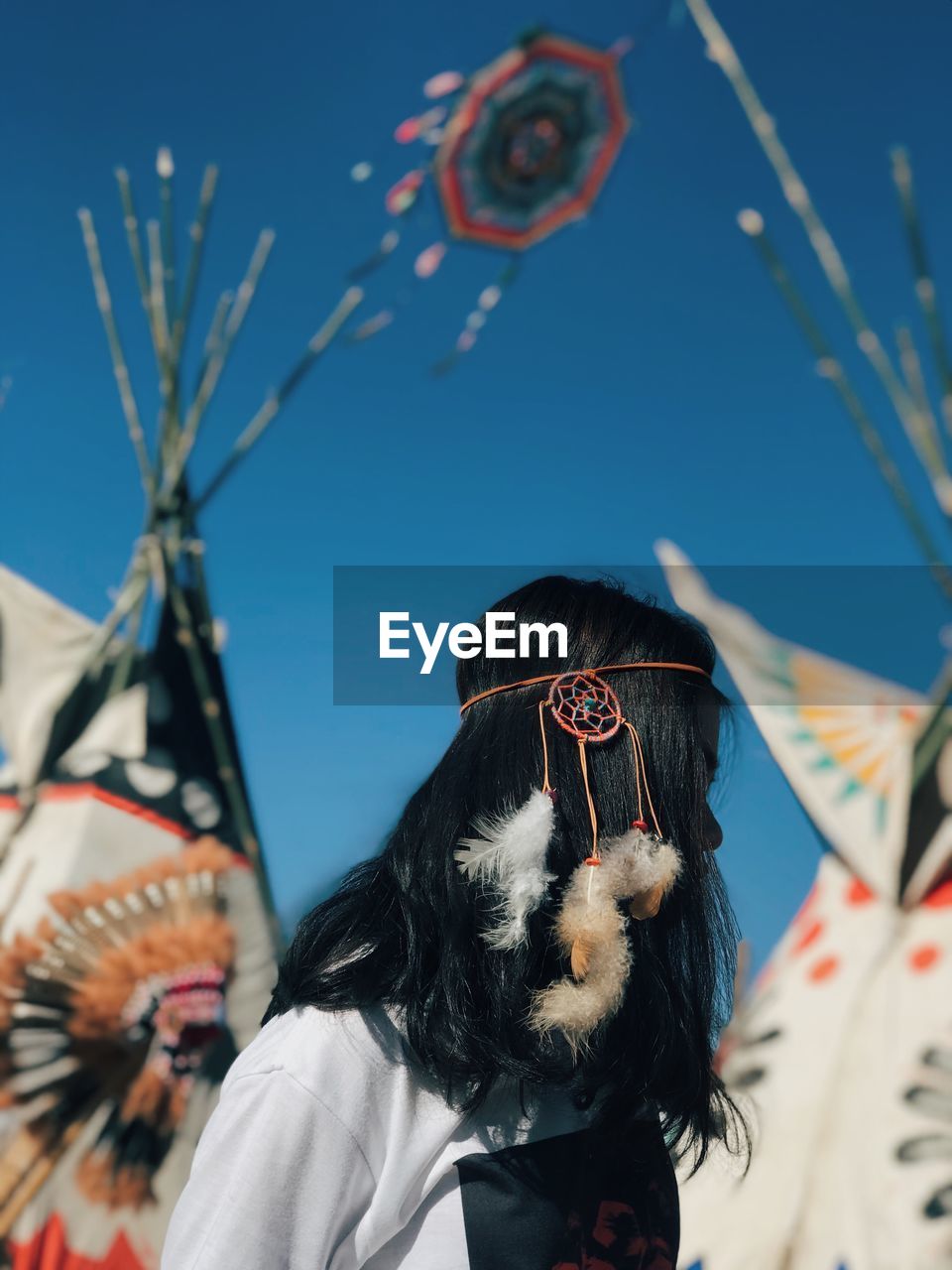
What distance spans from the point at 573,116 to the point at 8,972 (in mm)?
1717

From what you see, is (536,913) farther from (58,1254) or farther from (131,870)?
(58,1254)

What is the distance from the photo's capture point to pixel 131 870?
1.79 meters

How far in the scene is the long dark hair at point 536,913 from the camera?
0.60 meters

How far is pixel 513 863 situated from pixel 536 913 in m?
Answer: 0.05

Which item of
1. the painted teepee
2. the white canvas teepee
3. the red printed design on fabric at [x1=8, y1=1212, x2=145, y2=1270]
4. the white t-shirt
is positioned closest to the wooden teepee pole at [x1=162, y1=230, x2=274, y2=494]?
the painted teepee

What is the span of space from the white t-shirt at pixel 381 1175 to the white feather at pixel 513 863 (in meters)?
0.08

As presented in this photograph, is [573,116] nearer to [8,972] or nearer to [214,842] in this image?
[214,842]

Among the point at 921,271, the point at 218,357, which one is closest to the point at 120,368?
the point at 218,357

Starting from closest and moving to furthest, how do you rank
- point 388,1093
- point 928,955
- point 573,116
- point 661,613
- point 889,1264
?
point 388,1093 → point 661,613 → point 889,1264 → point 928,955 → point 573,116

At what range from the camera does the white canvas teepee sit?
172cm

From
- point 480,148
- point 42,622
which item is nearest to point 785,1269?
point 42,622

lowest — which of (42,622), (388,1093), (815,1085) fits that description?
(815,1085)

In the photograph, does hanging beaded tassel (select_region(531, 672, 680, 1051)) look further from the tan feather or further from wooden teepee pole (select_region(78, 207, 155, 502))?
wooden teepee pole (select_region(78, 207, 155, 502))

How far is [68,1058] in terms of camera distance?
1.70m
